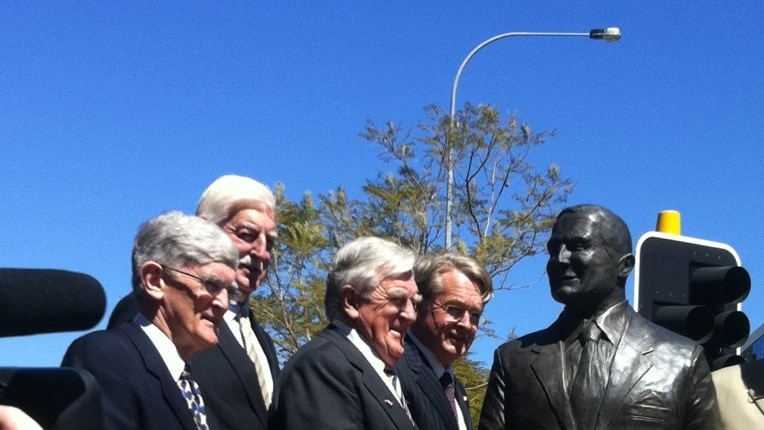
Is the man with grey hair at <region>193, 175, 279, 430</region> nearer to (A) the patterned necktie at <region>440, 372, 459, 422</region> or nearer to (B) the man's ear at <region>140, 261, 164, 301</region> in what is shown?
(B) the man's ear at <region>140, 261, 164, 301</region>

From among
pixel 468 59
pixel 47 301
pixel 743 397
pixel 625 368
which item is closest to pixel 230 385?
pixel 625 368

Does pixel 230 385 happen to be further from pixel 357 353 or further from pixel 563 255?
pixel 563 255

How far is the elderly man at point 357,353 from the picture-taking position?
4602 millimetres

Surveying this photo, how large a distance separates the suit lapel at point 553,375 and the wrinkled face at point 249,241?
1541 millimetres

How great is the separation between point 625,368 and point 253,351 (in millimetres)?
1858

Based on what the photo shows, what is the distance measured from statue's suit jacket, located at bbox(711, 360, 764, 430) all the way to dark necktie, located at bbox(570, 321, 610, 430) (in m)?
0.66

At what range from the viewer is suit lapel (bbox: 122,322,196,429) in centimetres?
368

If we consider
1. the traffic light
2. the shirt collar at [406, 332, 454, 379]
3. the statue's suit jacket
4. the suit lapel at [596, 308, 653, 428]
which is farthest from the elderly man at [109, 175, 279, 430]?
the traffic light

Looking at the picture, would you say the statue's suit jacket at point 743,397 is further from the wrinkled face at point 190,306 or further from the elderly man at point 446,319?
the wrinkled face at point 190,306

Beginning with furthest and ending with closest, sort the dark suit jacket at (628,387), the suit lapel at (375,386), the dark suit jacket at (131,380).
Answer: the dark suit jacket at (628,387), the suit lapel at (375,386), the dark suit jacket at (131,380)

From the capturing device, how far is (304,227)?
18219 mm

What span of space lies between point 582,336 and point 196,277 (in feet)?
7.99

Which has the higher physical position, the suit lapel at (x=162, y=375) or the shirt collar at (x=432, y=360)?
the suit lapel at (x=162, y=375)

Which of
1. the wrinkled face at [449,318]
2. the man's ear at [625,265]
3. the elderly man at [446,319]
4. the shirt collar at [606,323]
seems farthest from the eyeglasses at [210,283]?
the man's ear at [625,265]
